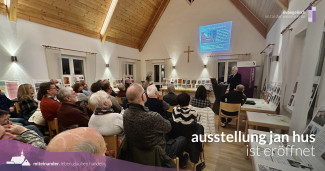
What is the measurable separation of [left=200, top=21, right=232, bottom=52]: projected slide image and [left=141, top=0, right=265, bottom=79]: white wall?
186 millimetres

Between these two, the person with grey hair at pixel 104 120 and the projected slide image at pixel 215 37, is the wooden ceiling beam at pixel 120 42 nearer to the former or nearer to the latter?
the projected slide image at pixel 215 37

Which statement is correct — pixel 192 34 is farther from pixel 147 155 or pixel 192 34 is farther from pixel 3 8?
pixel 3 8

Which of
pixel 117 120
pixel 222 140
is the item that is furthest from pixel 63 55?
pixel 222 140

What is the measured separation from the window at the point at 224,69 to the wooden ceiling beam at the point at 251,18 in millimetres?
1413

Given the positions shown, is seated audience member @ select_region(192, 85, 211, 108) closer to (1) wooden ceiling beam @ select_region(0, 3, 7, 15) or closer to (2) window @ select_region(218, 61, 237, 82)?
(2) window @ select_region(218, 61, 237, 82)

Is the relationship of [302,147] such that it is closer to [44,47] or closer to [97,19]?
[44,47]

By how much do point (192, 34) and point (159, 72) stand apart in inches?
104

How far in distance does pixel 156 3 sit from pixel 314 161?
7.05m

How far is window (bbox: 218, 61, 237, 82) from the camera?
5.35m

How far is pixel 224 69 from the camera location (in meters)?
5.47

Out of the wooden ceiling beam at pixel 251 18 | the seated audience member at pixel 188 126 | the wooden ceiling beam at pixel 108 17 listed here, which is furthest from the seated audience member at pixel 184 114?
the wooden ceiling beam at pixel 251 18

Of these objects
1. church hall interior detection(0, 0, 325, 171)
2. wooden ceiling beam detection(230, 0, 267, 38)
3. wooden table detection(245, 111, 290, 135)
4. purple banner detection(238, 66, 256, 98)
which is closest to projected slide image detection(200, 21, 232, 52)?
church hall interior detection(0, 0, 325, 171)

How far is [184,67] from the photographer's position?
6.34 metres

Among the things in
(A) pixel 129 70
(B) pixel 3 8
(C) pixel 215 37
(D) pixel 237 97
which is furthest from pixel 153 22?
(D) pixel 237 97
